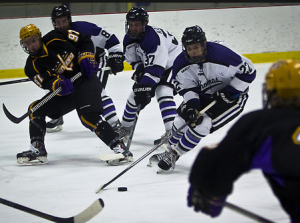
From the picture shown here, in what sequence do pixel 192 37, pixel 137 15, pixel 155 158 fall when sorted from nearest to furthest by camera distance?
pixel 192 37, pixel 155 158, pixel 137 15

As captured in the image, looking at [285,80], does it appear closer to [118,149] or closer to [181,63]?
[181,63]

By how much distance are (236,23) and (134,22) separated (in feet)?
14.1

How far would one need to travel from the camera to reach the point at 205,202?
1.37 m

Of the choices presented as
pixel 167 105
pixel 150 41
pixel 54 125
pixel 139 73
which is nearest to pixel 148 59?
pixel 150 41

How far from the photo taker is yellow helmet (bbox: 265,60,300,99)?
4.42 feet

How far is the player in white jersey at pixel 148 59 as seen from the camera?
390cm

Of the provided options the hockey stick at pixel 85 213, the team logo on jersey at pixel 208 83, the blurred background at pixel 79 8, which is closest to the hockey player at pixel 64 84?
the team logo on jersey at pixel 208 83

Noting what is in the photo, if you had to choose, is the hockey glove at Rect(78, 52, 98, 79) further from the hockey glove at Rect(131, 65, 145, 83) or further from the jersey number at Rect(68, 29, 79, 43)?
the hockey glove at Rect(131, 65, 145, 83)

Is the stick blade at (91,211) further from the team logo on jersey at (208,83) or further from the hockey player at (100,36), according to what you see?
the hockey player at (100,36)

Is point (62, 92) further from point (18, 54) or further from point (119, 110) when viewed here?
point (18, 54)

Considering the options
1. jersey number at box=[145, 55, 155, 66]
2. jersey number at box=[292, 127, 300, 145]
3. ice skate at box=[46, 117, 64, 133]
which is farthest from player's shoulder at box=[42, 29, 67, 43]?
jersey number at box=[292, 127, 300, 145]

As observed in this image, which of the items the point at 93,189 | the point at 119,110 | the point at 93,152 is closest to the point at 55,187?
the point at 93,189

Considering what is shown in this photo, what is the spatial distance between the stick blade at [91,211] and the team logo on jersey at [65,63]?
1646 millimetres

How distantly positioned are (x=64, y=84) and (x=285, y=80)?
98.0 inches
